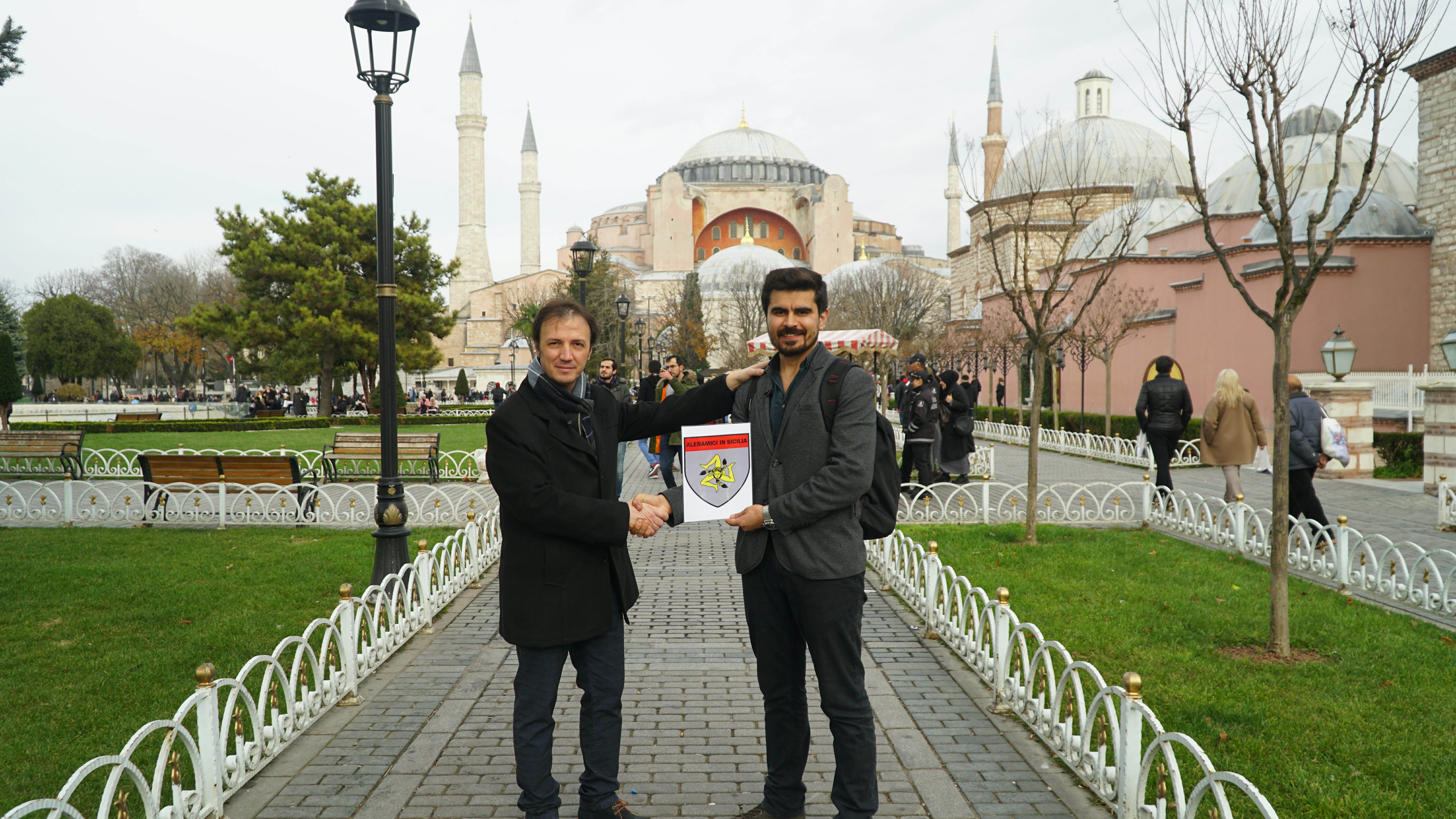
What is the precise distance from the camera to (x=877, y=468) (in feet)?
9.96

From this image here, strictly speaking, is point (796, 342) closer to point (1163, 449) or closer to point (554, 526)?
point (554, 526)

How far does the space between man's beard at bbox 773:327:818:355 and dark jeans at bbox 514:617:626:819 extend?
3.69 feet

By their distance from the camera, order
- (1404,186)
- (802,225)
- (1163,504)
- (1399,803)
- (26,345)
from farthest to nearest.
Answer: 1. (802,225)
2. (26,345)
3. (1404,186)
4. (1163,504)
5. (1399,803)

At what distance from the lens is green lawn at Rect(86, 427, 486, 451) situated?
19656 millimetres

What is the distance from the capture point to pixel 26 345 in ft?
154

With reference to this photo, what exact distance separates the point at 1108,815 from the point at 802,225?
77.0 meters

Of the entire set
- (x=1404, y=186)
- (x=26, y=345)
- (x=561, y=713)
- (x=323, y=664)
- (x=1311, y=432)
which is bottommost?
(x=561, y=713)

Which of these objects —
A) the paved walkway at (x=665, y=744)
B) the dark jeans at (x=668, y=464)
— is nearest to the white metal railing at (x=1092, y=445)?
the dark jeans at (x=668, y=464)

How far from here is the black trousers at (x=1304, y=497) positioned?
7.88m

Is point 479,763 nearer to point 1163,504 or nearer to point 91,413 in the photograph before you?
point 1163,504

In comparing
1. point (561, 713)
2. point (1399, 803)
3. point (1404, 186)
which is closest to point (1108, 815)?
point (1399, 803)

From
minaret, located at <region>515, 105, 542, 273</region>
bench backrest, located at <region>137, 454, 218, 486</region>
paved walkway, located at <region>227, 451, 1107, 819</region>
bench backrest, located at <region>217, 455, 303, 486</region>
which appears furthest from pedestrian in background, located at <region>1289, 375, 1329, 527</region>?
minaret, located at <region>515, 105, 542, 273</region>

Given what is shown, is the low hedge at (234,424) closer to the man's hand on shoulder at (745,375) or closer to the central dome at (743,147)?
the man's hand on shoulder at (745,375)

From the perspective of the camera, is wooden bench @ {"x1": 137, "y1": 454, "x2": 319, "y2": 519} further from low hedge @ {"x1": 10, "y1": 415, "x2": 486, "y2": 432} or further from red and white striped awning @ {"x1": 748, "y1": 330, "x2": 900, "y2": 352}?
low hedge @ {"x1": 10, "y1": 415, "x2": 486, "y2": 432}
